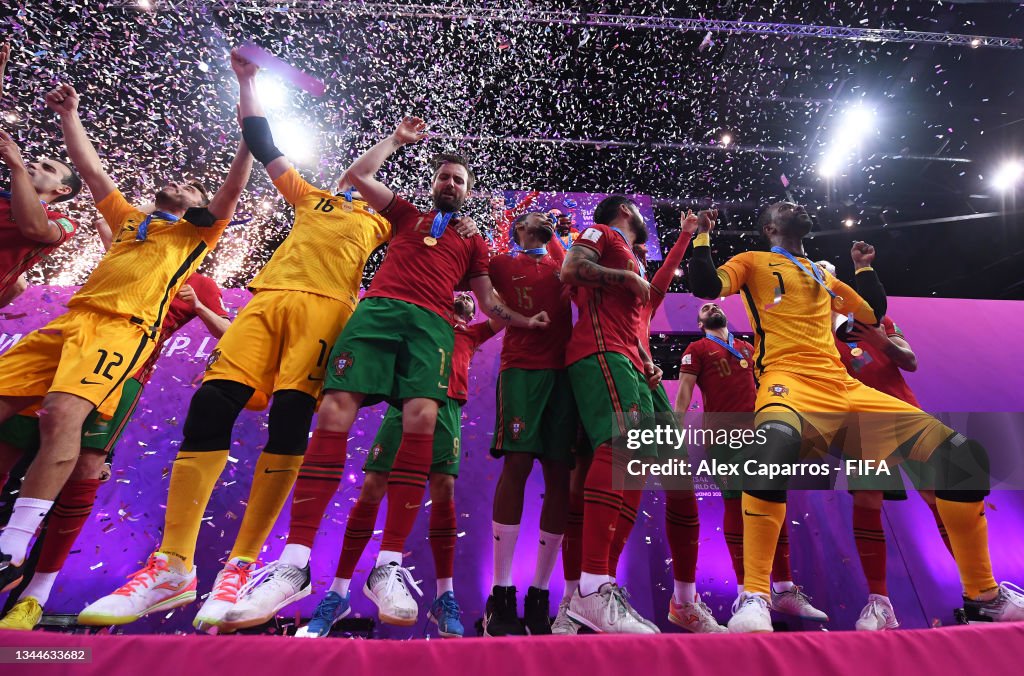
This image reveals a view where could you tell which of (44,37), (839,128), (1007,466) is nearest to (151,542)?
(44,37)

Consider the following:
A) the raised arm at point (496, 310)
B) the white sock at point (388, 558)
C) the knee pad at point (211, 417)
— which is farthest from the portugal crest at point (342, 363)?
the raised arm at point (496, 310)

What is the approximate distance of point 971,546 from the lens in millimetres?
2857

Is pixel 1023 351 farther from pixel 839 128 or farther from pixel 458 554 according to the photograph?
pixel 458 554

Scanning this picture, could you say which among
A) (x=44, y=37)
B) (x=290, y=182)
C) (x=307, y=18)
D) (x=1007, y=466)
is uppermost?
(x=307, y=18)

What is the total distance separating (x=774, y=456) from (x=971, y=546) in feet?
3.68

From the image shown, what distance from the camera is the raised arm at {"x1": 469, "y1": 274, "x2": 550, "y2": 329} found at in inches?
129

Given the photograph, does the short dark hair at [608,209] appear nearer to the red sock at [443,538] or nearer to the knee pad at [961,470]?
the red sock at [443,538]

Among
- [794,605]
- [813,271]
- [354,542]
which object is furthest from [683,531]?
[354,542]

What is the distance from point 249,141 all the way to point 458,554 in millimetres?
3485

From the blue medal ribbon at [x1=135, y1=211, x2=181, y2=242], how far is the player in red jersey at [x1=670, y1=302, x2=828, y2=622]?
367 cm

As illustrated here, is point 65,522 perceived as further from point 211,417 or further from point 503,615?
point 503,615

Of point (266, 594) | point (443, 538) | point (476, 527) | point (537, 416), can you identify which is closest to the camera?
point (266, 594)

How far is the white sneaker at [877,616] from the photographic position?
3.29 m

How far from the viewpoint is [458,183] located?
3.23m
